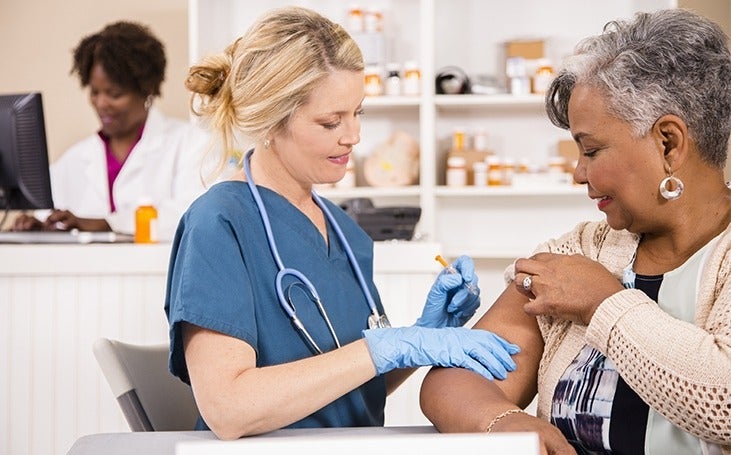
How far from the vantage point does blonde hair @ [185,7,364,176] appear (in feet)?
4.83

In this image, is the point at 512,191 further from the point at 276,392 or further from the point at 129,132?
the point at 276,392

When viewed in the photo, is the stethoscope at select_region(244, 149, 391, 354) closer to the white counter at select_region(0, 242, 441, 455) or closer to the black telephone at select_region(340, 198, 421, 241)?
the white counter at select_region(0, 242, 441, 455)

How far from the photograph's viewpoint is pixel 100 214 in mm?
3533

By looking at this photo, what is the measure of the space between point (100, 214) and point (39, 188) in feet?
2.73

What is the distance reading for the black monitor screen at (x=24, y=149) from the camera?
2.63 meters

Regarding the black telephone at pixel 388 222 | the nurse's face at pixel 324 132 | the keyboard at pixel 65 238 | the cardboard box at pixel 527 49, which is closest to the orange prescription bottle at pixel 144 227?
the keyboard at pixel 65 238

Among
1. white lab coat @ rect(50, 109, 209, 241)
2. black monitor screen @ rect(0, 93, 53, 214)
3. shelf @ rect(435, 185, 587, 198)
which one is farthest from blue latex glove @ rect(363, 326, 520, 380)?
shelf @ rect(435, 185, 587, 198)

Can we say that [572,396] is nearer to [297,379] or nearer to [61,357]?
[297,379]

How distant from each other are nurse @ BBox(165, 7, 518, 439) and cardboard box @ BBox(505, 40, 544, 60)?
2.13 metres

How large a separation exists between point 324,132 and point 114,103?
2134 mm

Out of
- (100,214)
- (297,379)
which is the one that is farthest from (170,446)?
(100,214)

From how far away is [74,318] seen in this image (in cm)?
238

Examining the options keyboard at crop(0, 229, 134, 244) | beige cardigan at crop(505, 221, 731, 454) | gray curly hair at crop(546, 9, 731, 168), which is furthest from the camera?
keyboard at crop(0, 229, 134, 244)

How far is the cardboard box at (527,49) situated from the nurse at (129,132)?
1.25m
